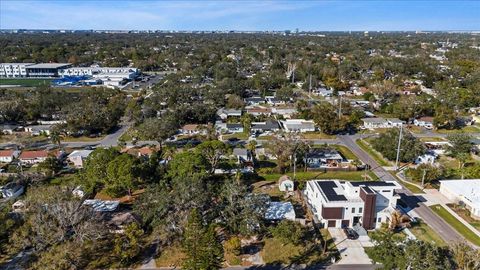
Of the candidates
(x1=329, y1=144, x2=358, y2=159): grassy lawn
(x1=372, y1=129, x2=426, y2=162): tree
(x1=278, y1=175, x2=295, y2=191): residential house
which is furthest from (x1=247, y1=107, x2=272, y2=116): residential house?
(x1=278, y1=175, x2=295, y2=191): residential house

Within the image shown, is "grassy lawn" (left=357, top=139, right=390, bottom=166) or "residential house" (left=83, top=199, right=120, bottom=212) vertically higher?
"grassy lawn" (left=357, top=139, right=390, bottom=166)

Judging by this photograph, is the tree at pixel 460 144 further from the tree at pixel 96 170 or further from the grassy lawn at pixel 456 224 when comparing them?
the tree at pixel 96 170

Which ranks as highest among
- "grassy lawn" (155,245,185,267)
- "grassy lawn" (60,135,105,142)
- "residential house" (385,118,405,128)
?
"residential house" (385,118,405,128)

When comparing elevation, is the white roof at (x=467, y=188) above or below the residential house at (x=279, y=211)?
above

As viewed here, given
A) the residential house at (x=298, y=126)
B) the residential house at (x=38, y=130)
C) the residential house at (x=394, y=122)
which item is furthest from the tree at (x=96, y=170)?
the residential house at (x=394, y=122)

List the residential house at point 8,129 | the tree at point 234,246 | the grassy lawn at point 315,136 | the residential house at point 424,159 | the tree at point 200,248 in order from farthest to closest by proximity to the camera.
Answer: the residential house at point 8,129
the grassy lawn at point 315,136
the residential house at point 424,159
the tree at point 234,246
the tree at point 200,248

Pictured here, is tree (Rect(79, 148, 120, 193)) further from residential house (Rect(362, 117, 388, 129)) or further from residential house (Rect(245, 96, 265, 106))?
residential house (Rect(245, 96, 265, 106))
